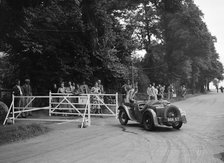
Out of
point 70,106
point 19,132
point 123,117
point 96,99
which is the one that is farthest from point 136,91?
point 19,132

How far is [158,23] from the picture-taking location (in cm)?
5203

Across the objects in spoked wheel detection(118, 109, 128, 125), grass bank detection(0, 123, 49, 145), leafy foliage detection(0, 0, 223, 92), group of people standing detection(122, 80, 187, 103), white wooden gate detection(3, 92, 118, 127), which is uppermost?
leafy foliage detection(0, 0, 223, 92)

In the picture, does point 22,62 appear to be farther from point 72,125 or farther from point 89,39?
point 72,125

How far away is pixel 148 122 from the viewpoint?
13.8 m

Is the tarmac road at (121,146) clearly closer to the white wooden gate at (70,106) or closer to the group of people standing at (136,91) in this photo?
the white wooden gate at (70,106)

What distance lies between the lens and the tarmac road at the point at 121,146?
8414 mm

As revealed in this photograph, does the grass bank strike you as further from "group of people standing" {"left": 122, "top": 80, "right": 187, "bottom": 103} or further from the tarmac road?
"group of people standing" {"left": 122, "top": 80, "right": 187, "bottom": 103}

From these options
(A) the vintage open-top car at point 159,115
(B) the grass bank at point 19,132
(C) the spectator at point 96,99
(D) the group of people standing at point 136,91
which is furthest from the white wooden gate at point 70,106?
(A) the vintage open-top car at point 159,115

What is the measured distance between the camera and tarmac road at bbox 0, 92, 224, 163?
8.41 m

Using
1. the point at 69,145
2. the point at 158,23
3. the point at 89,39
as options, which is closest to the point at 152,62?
the point at 158,23

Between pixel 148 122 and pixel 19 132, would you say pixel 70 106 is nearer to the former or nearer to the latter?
pixel 148 122

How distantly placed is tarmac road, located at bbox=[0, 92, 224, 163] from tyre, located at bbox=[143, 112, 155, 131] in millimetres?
237

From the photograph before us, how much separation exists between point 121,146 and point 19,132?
164 inches

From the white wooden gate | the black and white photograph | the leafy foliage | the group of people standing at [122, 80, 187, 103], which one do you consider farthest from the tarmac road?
the leafy foliage
